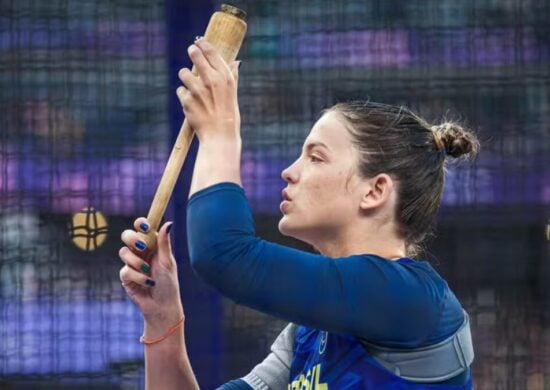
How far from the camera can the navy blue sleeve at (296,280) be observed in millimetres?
1633

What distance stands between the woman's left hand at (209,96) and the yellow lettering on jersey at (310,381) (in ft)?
1.34

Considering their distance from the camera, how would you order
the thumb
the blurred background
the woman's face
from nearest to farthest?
the woman's face
the thumb
the blurred background

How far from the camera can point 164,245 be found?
1.96m

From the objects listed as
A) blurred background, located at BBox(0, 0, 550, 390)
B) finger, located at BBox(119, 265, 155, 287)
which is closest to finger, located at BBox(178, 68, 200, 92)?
finger, located at BBox(119, 265, 155, 287)

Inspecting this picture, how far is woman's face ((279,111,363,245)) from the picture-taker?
1.85m

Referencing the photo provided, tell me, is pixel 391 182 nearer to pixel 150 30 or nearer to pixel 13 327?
pixel 150 30

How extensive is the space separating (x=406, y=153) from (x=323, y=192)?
16cm

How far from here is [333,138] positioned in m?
1.90

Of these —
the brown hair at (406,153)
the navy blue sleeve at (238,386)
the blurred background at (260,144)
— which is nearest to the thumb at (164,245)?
the navy blue sleeve at (238,386)

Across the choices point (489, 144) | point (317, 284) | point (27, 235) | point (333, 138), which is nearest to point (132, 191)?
point (27, 235)

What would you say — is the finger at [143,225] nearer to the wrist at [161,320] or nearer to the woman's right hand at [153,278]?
the woman's right hand at [153,278]

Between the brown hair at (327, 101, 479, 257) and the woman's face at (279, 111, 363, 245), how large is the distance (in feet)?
0.09

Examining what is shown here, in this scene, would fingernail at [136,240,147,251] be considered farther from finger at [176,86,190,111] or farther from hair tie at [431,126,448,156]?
hair tie at [431,126,448,156]

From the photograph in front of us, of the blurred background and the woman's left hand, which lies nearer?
the woman's left hand
